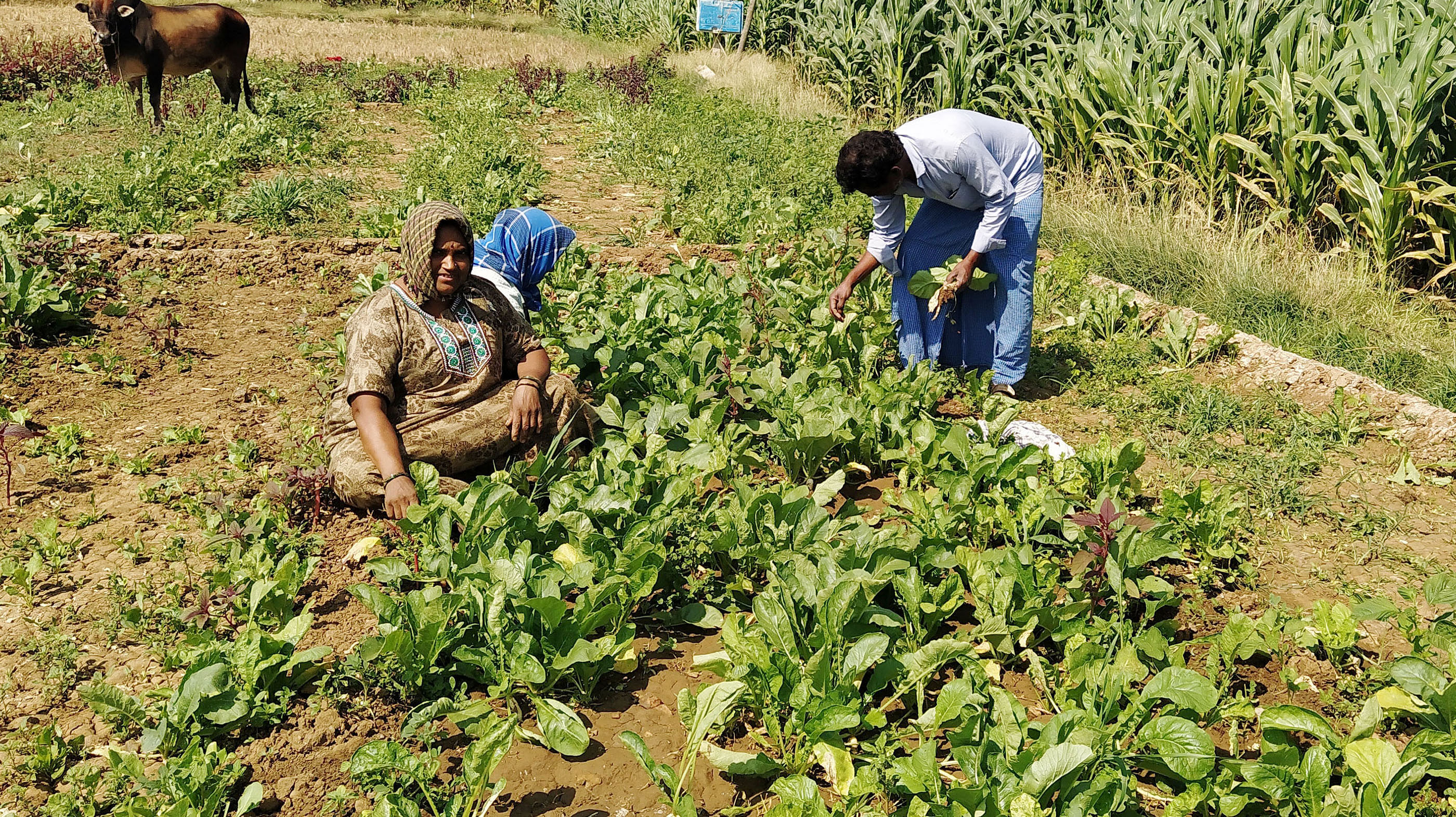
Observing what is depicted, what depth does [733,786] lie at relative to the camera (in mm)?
2617

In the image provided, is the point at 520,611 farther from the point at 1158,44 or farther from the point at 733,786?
the point at 1158,44

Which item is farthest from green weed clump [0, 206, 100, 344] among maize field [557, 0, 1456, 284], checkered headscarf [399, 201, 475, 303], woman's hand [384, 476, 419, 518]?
maize field [557, 0, 1456, 284]

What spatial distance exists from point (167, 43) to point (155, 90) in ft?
2.28

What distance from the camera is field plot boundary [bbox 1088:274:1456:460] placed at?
4555 millimetres

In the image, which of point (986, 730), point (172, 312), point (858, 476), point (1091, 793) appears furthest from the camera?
point (172, 312)

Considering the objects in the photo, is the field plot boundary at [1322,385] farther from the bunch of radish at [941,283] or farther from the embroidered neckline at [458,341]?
the embroidered neckline at [458,341]

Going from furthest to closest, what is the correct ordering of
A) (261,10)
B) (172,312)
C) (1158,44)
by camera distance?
(261,10) < (1158,44) < (172,312)

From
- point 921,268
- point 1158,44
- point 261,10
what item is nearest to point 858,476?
point 921,268

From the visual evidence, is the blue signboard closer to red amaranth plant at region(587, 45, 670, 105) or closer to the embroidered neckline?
red amaranth plant at region(587, 45, 670, 105)

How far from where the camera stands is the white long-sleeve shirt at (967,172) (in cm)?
439

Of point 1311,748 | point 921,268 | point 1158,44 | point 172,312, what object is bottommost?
point 172,312

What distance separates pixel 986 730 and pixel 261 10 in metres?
29.2

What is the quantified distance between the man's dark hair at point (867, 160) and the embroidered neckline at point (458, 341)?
152cm

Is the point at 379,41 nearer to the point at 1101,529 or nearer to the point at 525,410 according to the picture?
the point at 525,410
